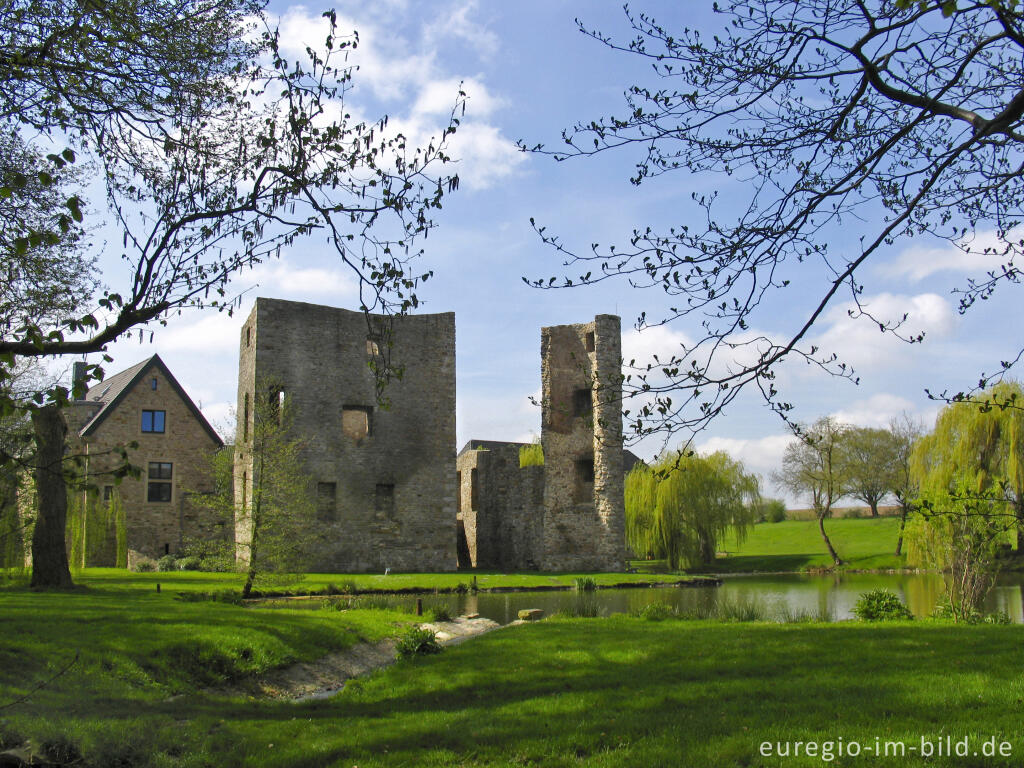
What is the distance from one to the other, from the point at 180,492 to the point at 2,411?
32.2 metres

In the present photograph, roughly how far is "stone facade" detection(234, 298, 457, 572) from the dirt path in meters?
17.8

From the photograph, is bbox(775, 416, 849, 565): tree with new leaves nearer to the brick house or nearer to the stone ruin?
the stone ruin

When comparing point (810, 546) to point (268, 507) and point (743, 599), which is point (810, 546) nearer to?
point (743, 599)

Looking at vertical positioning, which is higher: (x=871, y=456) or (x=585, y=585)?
(x=871, y=456)

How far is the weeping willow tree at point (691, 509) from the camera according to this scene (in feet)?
113

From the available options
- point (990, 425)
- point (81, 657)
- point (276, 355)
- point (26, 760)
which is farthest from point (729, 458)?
point (26, 760)

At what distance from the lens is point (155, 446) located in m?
34.7

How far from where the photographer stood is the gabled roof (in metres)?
33.7

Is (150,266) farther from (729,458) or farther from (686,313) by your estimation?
(729,458)

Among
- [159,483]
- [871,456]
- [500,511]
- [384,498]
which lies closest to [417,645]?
[384,498]

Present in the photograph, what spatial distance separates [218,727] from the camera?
267 inches

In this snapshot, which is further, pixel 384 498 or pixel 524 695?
pixel 384 498

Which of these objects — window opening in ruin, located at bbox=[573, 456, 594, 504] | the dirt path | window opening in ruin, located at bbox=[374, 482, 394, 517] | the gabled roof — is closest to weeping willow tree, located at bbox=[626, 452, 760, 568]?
window opening in ruin, located at bbox=[573, 456, 594, 504]

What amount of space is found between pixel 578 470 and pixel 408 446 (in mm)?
6980
